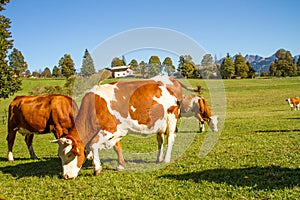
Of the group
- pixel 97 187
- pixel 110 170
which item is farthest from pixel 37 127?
pixel 97 187

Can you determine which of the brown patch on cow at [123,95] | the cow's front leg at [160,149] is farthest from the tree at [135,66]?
the cow's front leg at [160,149]

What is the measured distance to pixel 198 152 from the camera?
10.8 metres

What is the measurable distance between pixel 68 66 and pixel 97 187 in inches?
3775

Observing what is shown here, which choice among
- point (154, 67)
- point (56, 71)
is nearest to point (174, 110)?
point (154, 67)

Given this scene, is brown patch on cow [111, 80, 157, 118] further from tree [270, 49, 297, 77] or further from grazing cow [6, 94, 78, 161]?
tree [270, 49, 297, 77]

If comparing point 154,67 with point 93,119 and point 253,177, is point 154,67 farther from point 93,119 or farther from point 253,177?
point 253,177

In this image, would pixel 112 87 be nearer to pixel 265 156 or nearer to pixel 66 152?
pixel 66 152

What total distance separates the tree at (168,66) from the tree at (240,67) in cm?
10013

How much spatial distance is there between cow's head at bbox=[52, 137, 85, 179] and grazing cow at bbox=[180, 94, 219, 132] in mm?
9591

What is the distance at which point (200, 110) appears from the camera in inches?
690

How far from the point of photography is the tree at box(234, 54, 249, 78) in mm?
108438

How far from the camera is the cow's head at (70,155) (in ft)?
24.1

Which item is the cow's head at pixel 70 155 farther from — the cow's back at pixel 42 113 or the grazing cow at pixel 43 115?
the cow's back at pixel 42 113

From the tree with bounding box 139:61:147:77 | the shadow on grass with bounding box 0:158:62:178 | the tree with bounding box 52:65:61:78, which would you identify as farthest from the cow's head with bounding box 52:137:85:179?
the tree with bounding box 52:65:61:78
